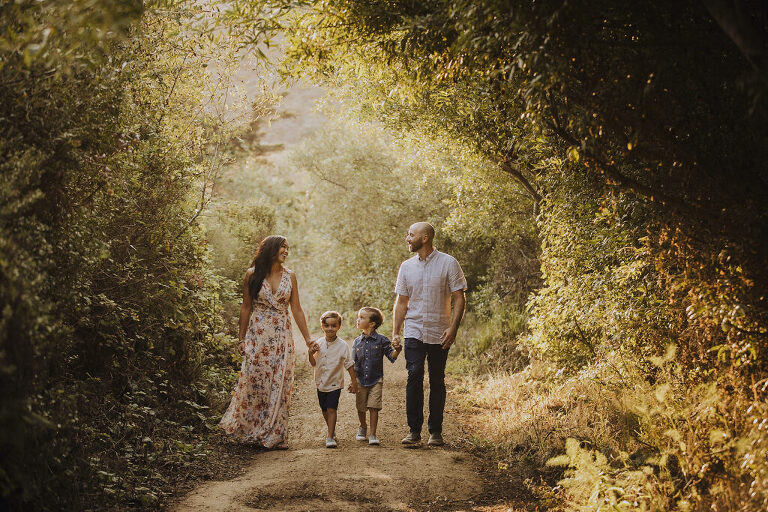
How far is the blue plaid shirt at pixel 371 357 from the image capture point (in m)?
6.92

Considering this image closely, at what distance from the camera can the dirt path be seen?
16.1ft

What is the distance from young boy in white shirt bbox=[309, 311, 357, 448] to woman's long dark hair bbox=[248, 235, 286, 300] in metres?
0.77

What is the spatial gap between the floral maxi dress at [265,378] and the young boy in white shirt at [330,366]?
34 centimetres

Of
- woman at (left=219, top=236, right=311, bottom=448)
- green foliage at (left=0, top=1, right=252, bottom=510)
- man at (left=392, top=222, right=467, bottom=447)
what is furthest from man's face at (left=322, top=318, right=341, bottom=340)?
green foliage at (left=0, top=1, right=252, bottom=510)

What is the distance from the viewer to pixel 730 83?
416 centimetres

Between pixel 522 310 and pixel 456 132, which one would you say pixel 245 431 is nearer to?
pixel 456 132

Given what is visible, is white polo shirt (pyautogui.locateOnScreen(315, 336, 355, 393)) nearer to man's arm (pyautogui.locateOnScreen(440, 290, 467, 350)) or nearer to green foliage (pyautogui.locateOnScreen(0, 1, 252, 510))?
man's arm (pyautogui.locateOnScreen(440, 290, 467, 350))

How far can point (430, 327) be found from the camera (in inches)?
269

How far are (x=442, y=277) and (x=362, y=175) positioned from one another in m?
11.6

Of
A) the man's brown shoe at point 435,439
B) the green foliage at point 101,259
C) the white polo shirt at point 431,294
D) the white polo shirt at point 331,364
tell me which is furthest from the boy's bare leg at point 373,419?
the green foliage at point 101,259

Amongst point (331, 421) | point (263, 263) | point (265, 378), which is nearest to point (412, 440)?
point (331, 421)

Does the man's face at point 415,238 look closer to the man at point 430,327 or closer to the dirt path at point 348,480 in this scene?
the man at point 430,327

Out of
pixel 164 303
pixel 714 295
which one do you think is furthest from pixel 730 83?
pixel 164 303

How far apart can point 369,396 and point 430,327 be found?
3.25 feet
